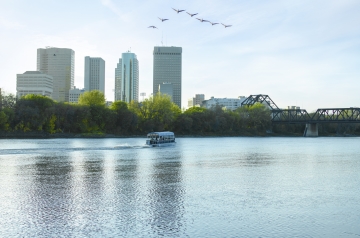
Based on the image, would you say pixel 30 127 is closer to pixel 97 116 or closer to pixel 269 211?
pixel 97 116

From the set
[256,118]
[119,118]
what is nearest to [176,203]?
[119,118]

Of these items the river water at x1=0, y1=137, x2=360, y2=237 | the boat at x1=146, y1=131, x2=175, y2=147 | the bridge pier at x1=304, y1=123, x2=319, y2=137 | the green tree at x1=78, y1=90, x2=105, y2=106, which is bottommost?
the river water at x1=0, y1=137, x2=360, y2=237

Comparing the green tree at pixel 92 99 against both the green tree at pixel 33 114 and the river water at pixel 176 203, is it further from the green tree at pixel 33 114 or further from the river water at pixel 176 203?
the river water at pixel 176 203

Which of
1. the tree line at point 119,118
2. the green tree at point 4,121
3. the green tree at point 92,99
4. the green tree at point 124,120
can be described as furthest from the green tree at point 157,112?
the green tree at point 4,121

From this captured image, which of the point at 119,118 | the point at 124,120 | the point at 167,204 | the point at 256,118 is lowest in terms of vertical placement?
the point at 167,204

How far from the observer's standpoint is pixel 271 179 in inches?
1489

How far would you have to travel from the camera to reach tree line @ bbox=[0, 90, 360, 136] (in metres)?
121

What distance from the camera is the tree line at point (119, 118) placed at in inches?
4766

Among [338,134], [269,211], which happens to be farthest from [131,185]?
[338,134]

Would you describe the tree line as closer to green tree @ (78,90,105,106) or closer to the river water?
green tree @ (78,90,105,106)

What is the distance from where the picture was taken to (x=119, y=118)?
142 meters

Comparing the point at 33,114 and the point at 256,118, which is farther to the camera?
the point at 256,118

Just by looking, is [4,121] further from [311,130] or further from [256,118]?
[311,130]

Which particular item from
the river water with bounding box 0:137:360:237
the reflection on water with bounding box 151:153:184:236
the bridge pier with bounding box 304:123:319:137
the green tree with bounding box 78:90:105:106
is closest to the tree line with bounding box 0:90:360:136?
the green tree with bounding box 78:90:105:106
